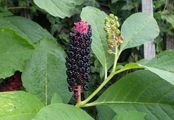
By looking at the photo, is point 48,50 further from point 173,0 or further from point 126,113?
point 173,0

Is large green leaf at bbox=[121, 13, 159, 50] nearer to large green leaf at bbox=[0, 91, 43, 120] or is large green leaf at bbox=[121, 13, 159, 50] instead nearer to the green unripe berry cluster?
the green unripe berry cluster

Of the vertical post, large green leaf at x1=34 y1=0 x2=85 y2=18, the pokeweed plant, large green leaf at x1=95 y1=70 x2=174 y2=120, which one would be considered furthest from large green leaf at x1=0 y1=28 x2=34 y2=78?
the vertical post

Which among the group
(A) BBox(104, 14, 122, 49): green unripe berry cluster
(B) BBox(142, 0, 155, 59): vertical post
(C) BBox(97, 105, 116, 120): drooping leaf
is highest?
(A) BBox(104, 14, 122, 49): green unripe berry cluster

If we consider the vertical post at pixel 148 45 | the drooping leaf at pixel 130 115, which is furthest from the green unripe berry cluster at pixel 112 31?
the vertical post at pixel 148 45

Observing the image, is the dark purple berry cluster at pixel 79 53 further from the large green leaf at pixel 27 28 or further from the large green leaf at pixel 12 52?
the large green leaf at pixel 27 28

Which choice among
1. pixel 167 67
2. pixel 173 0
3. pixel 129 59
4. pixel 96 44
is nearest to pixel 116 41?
pixel 96 44

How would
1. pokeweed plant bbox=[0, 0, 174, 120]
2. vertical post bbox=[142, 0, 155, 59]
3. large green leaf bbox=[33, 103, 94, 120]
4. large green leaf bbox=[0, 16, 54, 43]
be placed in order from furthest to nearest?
vertical post bbox=[142, 0, 155, 59] → large green leaf bbox=[0, 16, 54, 43] → pokeweed plant bbox=[0, 0, 174, 120] → large green leaf bbox=[33, 103, 94, 120]

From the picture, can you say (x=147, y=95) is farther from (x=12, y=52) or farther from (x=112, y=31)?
(x=12, y=52)
